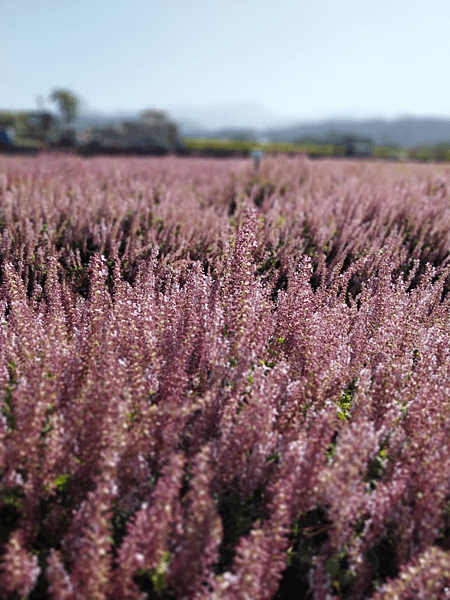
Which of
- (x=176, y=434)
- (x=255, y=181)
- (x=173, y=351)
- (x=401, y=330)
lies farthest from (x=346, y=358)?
(x=255, y=181)

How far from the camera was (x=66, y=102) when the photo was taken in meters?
154

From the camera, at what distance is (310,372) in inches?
114

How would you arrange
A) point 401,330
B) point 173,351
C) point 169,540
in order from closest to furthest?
point 169,540 → point 173,351 → point 401,330

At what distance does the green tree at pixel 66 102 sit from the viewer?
504ft

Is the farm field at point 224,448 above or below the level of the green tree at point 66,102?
below

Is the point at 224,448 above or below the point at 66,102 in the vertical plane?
below

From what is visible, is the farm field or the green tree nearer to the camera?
the farm field

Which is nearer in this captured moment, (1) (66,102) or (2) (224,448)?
(2) (224,448)

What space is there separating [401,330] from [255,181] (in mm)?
7296

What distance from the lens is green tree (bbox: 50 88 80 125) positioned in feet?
504

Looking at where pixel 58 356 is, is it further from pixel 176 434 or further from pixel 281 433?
pixel 281 433

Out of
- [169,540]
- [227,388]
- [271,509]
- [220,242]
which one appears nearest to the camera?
[169,540]

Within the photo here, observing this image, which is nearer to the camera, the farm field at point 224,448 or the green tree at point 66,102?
the farm field at point 224,448

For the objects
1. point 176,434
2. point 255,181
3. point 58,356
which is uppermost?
point 255,181
